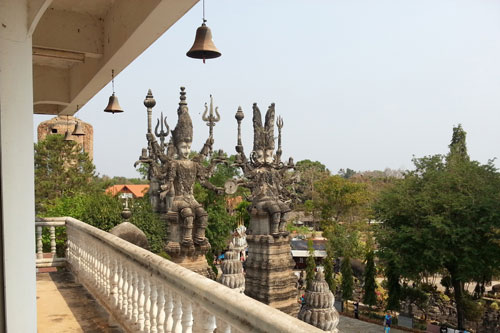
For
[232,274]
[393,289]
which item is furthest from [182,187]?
[393,289]

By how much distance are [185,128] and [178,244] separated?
360cm

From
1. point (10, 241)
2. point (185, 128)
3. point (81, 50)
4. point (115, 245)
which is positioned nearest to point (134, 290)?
point (115, 245)

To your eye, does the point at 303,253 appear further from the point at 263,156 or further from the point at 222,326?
the point at 222,326

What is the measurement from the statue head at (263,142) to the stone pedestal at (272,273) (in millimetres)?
3324

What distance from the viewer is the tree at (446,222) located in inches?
736

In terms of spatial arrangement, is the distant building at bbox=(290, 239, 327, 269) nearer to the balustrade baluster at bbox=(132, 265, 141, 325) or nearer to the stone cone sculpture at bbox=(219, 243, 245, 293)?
the stone cone sculpture at bbox=(219, 243, 245, 293)

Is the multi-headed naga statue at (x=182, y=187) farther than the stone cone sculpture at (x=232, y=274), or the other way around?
the multi-headed naga statue at (x=182, y=187)

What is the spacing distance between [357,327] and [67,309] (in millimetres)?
18722

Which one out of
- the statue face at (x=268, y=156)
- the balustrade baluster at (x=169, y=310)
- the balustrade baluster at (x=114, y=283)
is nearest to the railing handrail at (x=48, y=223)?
the balustrade baluster at (x=114, y=283)

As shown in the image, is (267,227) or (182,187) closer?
(182,187)

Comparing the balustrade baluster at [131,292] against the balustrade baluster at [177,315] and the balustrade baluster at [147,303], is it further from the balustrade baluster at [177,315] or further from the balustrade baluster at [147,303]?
the balustrade baluster at [177,315]

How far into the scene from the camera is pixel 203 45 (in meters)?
4.84

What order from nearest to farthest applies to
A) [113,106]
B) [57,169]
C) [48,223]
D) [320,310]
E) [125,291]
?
[125,291], [48,223], [113,106], [320,310], [57,169]

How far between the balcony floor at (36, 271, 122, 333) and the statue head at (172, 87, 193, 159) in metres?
6.67
